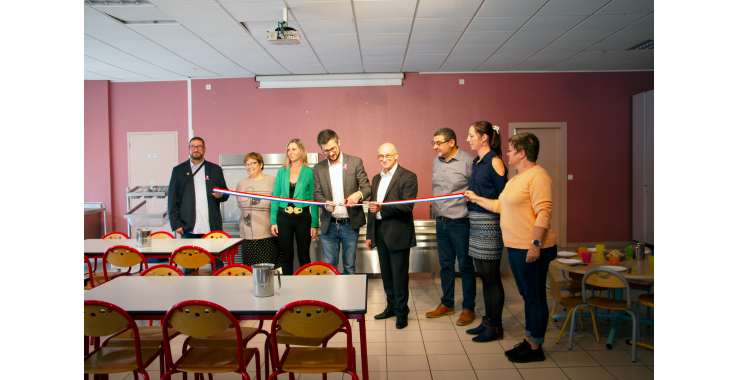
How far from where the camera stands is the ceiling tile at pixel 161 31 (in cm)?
448

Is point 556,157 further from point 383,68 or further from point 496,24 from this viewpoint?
point 383,68

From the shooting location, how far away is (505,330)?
3.49 metres

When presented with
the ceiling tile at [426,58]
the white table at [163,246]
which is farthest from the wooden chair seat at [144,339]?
the ceiling tile at [426,58]

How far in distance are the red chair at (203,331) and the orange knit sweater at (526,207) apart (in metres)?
1.90

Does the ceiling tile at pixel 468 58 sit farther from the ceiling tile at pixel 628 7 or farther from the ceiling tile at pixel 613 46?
the ceiling tile at pixel 628 7

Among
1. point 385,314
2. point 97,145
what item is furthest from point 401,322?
point 97,145

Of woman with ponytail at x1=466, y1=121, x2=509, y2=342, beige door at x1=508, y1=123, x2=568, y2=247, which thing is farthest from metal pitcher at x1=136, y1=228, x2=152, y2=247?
beige door at x1=508, y1=123, x2=568, y2=247

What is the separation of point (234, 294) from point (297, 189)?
1787 millimetres

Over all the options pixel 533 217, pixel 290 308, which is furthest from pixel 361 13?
pixel 290 308

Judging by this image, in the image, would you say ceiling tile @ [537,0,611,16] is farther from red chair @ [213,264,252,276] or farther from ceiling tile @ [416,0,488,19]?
red chair @ [213,264,252,276]

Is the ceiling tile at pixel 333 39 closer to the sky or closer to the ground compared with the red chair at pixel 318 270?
closer to the sky

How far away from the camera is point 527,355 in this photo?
9.34 ft

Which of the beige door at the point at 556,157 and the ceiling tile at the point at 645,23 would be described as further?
Result: the beige door at the point at 556,157
